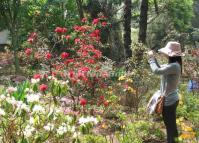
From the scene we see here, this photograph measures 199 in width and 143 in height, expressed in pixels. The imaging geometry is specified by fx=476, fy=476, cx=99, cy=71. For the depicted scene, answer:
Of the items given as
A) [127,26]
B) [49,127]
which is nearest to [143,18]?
[127,26]

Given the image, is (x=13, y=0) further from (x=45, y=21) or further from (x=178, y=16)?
(x=178, y=16)

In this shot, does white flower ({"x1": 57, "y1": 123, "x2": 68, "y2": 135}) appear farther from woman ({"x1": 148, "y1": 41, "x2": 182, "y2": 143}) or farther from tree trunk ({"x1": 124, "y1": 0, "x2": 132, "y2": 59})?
tree trunk ({"x1": 124, "y1": 0, "x2": 132, "y2": 59})

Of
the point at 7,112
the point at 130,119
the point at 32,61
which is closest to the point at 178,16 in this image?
the point at 32,61

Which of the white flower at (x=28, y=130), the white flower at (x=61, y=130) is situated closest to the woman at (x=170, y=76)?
the white flower at (x=61, y=130)

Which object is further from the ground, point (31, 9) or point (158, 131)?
point (31, 9)

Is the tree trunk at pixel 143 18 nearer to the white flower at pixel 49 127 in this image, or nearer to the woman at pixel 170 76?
the woman at pixel 170 76

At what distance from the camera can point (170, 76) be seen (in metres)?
6.74

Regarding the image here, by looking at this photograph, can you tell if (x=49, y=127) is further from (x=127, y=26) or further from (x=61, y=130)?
(x=127, y=26)

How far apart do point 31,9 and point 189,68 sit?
1036 centimetres

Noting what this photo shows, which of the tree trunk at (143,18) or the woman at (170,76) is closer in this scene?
the woman at (170,76)

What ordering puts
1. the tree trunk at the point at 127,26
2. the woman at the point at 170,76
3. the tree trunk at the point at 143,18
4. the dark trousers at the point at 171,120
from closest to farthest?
the woman at the point at 170,76, the dark trousers at the point at 171,120, the tree trunk at the point at 127,26, the tree trunk at the point at 143,18

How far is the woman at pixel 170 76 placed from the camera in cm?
662

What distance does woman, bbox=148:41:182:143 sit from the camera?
6625 millimetres

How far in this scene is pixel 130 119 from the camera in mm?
9281
